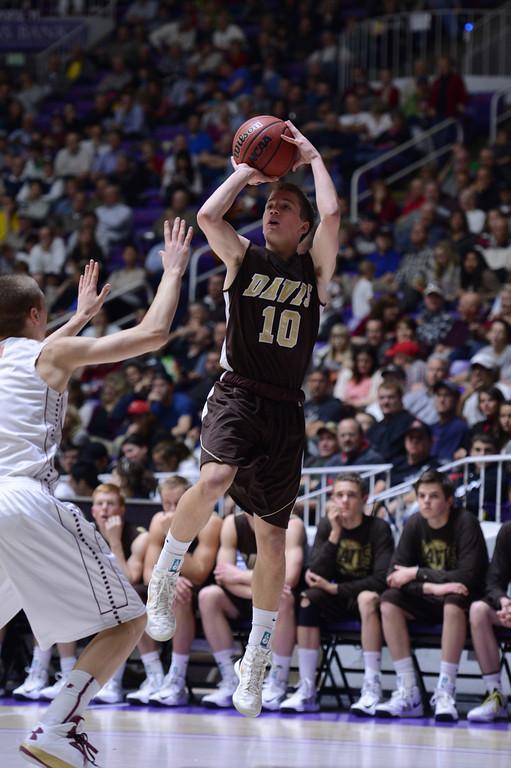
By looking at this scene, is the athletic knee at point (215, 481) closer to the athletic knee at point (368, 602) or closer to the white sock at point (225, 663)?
the athletic knee at point (368, 602)

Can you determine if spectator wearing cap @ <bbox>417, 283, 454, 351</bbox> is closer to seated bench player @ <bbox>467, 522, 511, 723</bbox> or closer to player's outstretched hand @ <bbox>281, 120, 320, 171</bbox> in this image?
seated bench player @ <bbox>467, 522, 511, 723</bbox>

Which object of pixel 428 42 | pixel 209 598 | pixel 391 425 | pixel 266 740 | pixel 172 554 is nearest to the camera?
pixel 172 554

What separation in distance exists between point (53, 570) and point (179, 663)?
13.9 feet

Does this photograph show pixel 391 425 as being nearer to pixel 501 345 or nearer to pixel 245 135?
pixel 501 345

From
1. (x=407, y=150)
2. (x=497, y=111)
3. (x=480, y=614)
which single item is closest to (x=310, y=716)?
(x=480, y=614)

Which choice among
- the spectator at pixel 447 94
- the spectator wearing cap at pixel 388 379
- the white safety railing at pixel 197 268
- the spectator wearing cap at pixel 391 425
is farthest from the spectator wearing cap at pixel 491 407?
the spectator at pixel 447 94

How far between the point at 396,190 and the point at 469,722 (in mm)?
9825

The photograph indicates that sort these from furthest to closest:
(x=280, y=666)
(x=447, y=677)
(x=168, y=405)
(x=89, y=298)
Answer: (x=168, y=405) < (x=280, y=666) < (x=447, y=677) < (x=89, y=298)

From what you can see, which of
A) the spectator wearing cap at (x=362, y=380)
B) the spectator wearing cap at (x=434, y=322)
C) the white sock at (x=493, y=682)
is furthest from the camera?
the spectator wearing cap at (x=434, y=322)

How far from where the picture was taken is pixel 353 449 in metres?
10.5

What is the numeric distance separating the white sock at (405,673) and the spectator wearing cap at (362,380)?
12.0 feet

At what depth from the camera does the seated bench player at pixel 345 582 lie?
8.77m

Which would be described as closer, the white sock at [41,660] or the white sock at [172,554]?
the white sock at [172,554]

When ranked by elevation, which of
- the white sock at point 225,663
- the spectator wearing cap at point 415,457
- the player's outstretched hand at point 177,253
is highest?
the player's outstretched hand at point 177,253
